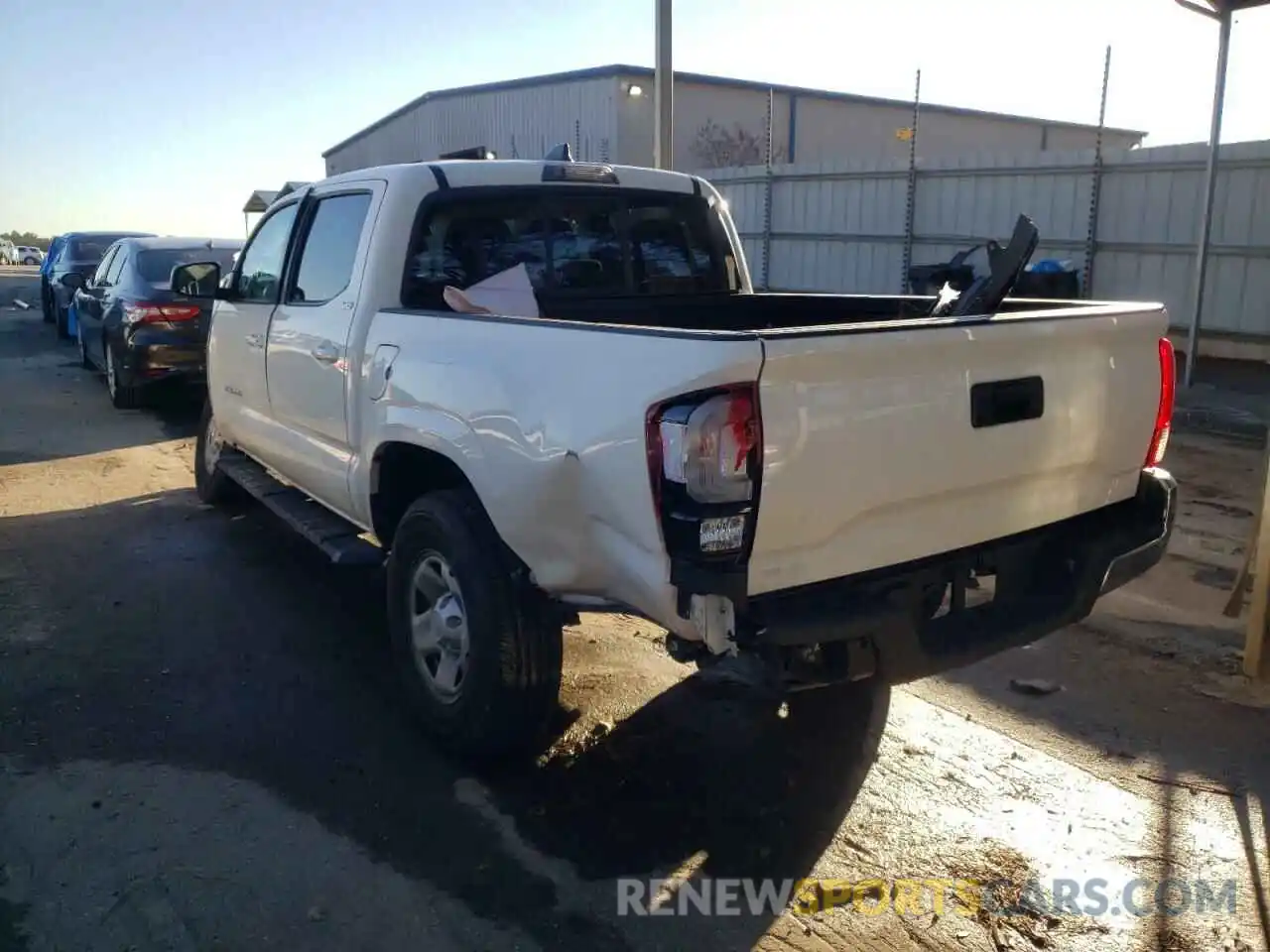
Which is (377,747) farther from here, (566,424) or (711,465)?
(711,465)

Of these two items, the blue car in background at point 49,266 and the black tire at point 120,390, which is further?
the blue car in background at point 49,266

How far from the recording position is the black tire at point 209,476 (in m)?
7.06

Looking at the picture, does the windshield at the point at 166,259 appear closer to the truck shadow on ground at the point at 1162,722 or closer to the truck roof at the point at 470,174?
the truck roof at the point at 470,174

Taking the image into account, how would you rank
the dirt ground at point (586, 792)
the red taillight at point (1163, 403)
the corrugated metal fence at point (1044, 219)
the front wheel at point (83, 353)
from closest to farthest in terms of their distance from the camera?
the dirt ground at point (586, 792), the red taillight at point (1163, 403), the corrugated metal fence at point (1044, 219), the front wheel at point (83, 353)

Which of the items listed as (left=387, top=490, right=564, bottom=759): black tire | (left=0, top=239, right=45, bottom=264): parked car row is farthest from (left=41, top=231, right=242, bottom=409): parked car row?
(left=0, top=239, right=45, bottom=264): parked car row

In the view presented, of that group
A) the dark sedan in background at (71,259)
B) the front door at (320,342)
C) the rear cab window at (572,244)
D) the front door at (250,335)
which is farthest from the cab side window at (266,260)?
the dark sedan in background at (71,259)

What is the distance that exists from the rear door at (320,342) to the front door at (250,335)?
0.19m

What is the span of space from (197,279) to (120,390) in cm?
527

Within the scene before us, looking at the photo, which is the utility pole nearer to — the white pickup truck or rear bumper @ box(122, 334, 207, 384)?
rear bumper @ box(122, 334, 207, 384)

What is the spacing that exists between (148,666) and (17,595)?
1456 mm

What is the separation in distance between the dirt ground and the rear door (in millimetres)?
803

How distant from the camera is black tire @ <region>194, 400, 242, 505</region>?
7.06 m

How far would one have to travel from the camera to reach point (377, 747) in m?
3.97

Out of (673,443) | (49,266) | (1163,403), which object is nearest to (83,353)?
(49,266)
